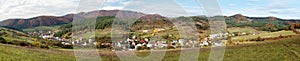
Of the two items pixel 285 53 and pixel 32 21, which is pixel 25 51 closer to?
pixel 285 53

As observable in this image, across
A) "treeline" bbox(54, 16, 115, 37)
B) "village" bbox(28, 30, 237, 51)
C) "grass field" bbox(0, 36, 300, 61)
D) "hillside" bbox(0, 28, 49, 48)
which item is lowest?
"treeline" bbox(54, 16, 115, 37)

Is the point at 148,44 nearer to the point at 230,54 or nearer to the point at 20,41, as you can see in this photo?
the point at 230,54

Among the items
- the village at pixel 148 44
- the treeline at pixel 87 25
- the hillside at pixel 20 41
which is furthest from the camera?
the treeline at pixel 87 25

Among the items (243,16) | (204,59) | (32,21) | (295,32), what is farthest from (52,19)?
(204,59)

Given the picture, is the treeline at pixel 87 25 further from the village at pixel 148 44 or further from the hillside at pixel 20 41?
the hillside at pixel 20 41

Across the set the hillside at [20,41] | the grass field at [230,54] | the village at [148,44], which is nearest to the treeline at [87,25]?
the village at [148,44]

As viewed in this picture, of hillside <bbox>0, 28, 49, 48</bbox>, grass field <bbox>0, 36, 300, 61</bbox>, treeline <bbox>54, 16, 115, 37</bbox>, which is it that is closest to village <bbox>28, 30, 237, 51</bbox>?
hillside <bbox>0, 28, 49, 48</bbox>

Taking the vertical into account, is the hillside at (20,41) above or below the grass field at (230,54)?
below

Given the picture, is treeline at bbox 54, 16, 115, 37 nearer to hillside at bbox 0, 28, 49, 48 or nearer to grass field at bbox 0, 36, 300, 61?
hillside at bbox 0, 28, 49, 48

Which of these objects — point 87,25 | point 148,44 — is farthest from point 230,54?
point 87,25
